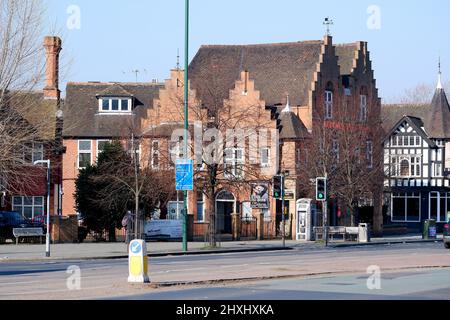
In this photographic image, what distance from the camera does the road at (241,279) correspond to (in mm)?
22875

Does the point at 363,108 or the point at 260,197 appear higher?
the point at 363,108

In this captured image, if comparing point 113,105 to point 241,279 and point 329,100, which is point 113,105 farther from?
point 241,279

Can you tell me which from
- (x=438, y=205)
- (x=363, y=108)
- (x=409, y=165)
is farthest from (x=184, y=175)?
(x=409, y=165)

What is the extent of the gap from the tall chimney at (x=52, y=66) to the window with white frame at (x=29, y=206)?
7.08 metres

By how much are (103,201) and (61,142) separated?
1448 cm

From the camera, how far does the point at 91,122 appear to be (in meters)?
73.4

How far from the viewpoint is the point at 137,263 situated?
25.3 meters

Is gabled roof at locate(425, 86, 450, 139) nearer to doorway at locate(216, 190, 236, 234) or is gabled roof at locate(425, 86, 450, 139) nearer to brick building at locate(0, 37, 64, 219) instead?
doorway at locate(216, 190, 236, 234)

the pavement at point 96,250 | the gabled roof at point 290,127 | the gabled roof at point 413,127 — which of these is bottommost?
the pavement at point 96,250

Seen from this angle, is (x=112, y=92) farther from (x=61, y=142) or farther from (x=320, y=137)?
(x=320, y=137)

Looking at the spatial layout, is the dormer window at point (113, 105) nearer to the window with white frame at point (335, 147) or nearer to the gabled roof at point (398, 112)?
the window with white frame at point (335, 147)

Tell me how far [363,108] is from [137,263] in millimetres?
53538

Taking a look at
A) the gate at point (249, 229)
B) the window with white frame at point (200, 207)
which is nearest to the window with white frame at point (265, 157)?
the gate at point (249, 229)
